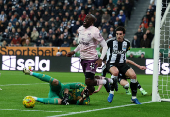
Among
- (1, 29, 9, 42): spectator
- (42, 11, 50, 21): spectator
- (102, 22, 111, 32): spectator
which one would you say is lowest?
(1, 29, 9, 42): spectator

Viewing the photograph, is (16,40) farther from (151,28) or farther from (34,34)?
(151,28)

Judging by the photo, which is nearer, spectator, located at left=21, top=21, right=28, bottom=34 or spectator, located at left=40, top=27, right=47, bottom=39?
spectator, located at left=40, top=27, right=47, bottom=39

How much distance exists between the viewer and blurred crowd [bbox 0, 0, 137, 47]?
81.2ft

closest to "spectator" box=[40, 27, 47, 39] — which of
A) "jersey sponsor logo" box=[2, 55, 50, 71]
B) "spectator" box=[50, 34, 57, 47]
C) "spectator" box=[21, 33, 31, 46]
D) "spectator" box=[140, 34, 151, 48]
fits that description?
"spectator" box=[50, 34, 57, 47]

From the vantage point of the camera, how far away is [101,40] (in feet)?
28.5

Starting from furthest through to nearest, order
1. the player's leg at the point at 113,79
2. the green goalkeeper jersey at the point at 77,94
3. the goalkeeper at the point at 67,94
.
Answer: the player's leg at the point at 113,79
the green goalkeeper jersey at the point at 77,94
the goalkeeper at the point at 67,94

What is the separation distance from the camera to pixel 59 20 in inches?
1069

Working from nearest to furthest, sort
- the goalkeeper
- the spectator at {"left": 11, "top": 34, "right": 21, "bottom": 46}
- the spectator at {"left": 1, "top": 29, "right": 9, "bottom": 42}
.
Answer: the goalkeeper → the spectator at {"left": 11, "top": 34, "right": 21, "bottom": 46} → the spectator at {"left": 1, "top": 29, "right": 9, "bottom": 42}

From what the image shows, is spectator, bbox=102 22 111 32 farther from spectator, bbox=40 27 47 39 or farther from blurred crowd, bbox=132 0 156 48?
spectator, bbox=40 27 47 39

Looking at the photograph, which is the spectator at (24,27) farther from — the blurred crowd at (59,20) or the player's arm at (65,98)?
the player's arm at (65,98)

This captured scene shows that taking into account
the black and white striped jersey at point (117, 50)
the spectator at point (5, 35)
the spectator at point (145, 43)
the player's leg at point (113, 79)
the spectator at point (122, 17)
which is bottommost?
the player's leg at point (113, 79)

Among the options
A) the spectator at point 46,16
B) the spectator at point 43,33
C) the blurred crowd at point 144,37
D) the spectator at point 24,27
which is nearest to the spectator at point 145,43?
the blurred crowd at point 144,37

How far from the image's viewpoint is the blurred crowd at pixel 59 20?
81.2ft

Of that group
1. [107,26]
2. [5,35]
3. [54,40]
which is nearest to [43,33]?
[54,40]
